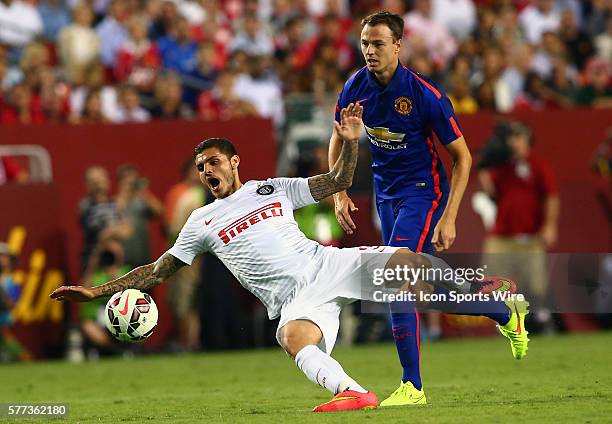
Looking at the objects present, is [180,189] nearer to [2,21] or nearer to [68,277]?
[68,277]

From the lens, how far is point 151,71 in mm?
18188

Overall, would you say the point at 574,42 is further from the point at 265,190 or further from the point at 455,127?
the point at 265,190

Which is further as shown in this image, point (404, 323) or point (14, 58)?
point (14, 58)

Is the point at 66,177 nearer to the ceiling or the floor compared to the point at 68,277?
nearer to the ceiling

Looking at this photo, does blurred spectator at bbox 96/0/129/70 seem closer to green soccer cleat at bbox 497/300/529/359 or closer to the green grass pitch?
the green grass pitch

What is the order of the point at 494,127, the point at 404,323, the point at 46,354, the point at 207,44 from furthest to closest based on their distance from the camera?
the point at 207,44, the point at 494,127, the point at 46,354, the point at 404,323

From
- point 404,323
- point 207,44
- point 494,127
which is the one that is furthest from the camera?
point 207,44

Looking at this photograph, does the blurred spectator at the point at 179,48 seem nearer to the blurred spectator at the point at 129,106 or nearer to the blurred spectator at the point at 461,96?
the blurred spectator at the point at 129,106

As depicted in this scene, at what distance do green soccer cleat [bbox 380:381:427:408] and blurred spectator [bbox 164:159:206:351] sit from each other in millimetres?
7750

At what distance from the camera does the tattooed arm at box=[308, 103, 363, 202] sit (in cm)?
869

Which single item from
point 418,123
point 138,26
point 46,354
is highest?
point 138,26

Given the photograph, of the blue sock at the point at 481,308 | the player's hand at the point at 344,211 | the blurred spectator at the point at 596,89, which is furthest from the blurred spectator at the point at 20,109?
the blue sock at the point at 481,308

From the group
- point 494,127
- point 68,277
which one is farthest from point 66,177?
point 494,127

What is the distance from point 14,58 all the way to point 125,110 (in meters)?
1.82
